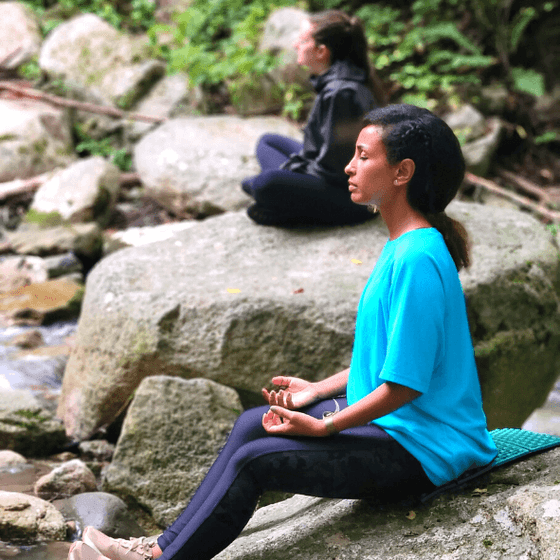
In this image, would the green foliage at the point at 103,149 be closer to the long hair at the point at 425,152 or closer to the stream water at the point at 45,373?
the stream water at the point at 45,373

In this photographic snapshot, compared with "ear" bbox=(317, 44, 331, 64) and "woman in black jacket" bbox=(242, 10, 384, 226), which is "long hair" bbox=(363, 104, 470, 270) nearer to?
"woman in black jacket" bbox=(242, 10, 384, 226)

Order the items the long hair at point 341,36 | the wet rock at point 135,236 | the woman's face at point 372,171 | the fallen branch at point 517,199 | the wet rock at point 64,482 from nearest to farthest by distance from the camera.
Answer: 1. the woman's face at point 372,171
2. the wet rock at point 64,482
3. the long hair at point 341,36
4. the wet rock at point 135,236
5. the fallen branch at point 517,199

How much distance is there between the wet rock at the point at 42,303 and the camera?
5445 millimetres

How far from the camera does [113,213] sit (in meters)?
7.70

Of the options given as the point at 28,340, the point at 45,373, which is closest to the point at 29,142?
the point at 28,340

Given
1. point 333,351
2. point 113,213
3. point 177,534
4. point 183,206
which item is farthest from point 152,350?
point 113,213

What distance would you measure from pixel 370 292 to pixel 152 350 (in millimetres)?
1739

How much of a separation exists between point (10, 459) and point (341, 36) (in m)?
2.98

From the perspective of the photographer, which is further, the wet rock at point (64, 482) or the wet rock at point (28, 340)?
the wet rock at point (28, 340)

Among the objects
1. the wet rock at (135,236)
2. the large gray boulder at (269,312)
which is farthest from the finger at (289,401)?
the wet rock at (135,236)

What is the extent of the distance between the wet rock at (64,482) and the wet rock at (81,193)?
14.9 ft

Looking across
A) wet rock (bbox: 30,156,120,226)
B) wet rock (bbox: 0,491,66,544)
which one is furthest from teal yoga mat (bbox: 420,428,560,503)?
wet rock (bbox: 30,156,120,226)

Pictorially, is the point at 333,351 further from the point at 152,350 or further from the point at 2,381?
the point at 2,381

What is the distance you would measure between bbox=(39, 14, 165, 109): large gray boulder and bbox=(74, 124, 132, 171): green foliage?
0.58 metres
